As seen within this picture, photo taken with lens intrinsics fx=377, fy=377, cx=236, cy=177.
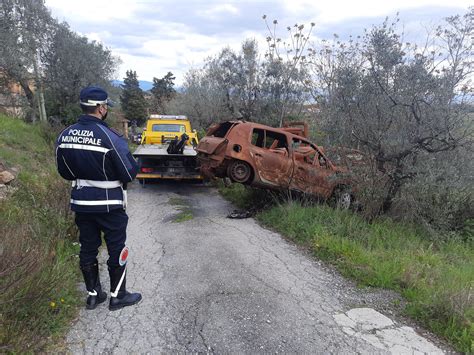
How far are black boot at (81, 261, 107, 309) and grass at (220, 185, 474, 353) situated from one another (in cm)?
301

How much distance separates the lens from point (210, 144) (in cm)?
792

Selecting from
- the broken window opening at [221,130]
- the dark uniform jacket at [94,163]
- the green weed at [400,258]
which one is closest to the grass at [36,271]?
the dark uniform jacket at [94,163]

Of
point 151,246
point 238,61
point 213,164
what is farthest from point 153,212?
point 238,61

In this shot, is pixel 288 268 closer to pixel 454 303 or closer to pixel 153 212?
pixel 454 303

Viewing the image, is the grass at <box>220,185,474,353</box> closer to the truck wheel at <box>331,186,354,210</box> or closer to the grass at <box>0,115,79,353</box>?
the truck wheel at <box>331,186,354,210</box>

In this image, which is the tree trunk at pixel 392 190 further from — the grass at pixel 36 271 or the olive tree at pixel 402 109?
A: the grass at pixel 36 271

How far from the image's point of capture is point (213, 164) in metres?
7.73

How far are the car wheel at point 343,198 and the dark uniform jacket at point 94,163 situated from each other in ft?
16.2

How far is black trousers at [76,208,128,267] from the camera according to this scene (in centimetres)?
345

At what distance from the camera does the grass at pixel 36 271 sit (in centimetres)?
283

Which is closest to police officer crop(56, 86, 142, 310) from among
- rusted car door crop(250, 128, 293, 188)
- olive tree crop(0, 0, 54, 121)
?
Answer: rusted car door crop(250, 128, 293, 188)

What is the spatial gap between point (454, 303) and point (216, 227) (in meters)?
4.00

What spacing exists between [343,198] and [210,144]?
298 centimetres

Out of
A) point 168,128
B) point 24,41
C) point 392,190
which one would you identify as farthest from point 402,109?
point 24,41
